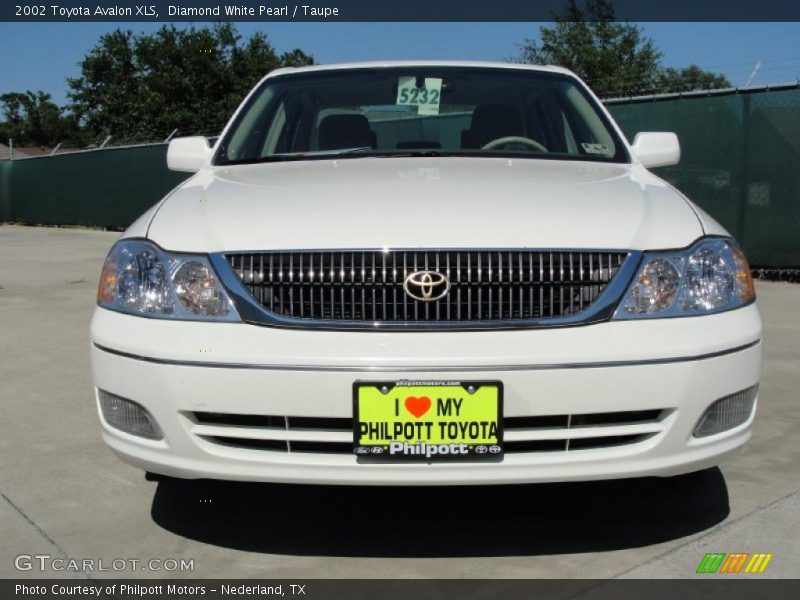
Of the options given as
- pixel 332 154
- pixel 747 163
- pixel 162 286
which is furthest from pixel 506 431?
pixel 747 163

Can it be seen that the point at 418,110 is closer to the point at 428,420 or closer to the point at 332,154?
the point at 332,154

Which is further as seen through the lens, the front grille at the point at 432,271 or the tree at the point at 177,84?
the tree at the point at 177,84

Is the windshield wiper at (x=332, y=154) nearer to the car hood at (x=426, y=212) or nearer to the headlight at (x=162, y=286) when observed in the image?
the car hood at (x=426, y=212)

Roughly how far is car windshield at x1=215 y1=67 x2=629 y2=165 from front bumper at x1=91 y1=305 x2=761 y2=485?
1.51 m

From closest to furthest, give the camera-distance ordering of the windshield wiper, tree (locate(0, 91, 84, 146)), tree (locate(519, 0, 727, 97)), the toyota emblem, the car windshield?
the toyota emblem → the windshield wiper → the car windshield → tree (locate(519, 0, 727, 97)) → tree (locate(0, 91, 84, 146))

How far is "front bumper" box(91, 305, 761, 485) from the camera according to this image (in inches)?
97.1

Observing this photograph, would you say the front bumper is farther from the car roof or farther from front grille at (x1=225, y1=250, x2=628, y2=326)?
the car roof

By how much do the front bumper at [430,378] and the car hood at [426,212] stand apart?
26 cm

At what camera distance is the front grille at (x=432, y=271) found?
2.58 metres

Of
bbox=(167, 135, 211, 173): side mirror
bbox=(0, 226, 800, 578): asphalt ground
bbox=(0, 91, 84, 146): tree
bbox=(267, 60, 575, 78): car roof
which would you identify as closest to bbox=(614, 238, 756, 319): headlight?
bbox=(0, 226, 800, 578): asphalt ground

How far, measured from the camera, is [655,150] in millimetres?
3893

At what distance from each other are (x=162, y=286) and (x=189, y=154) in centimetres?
140

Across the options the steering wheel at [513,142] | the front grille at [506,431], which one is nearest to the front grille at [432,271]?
the front grille at [506,431]

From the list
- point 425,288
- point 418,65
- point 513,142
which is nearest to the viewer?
point 425,288
